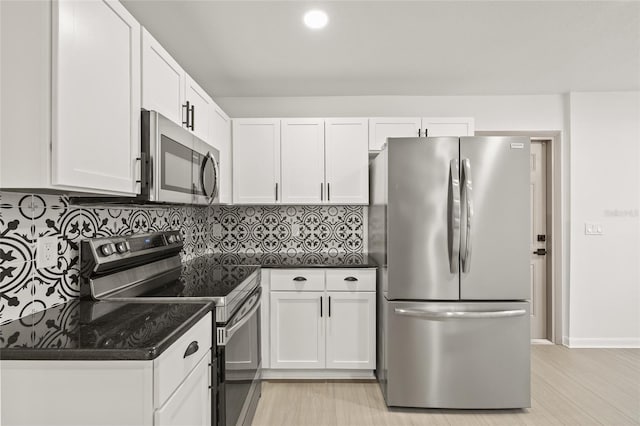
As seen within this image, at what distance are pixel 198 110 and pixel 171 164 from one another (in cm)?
78

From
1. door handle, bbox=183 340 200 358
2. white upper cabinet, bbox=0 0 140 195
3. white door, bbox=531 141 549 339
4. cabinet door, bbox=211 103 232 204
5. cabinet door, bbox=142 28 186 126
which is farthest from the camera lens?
white door, bbox=531 141 549 339

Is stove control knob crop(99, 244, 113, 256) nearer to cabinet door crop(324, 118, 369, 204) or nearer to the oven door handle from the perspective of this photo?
the oven door handle

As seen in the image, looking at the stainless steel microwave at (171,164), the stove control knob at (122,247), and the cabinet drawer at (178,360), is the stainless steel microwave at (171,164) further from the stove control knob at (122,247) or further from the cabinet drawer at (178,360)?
the cabinet drawer at (178,360)

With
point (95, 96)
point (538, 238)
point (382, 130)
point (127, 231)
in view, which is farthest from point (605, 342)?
point (95, 96)

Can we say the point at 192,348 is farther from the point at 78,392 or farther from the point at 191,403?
the point at 78,392

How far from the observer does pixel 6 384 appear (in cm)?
104

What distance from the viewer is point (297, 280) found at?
2.80 meters

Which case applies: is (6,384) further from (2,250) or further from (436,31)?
(436,31)

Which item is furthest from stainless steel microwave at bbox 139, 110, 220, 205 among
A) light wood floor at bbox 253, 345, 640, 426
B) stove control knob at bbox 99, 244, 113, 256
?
light wood floor at bbox 253, 345, 640, 426

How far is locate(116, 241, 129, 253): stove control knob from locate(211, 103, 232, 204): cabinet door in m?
1.04

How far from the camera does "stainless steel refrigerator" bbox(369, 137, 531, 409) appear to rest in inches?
92.2

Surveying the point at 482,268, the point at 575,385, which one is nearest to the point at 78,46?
the point at 482,268

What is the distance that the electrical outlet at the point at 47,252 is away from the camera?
1.43 metres

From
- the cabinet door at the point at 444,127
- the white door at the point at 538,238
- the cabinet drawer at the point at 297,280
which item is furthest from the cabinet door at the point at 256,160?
the white door at the point at 538,238
